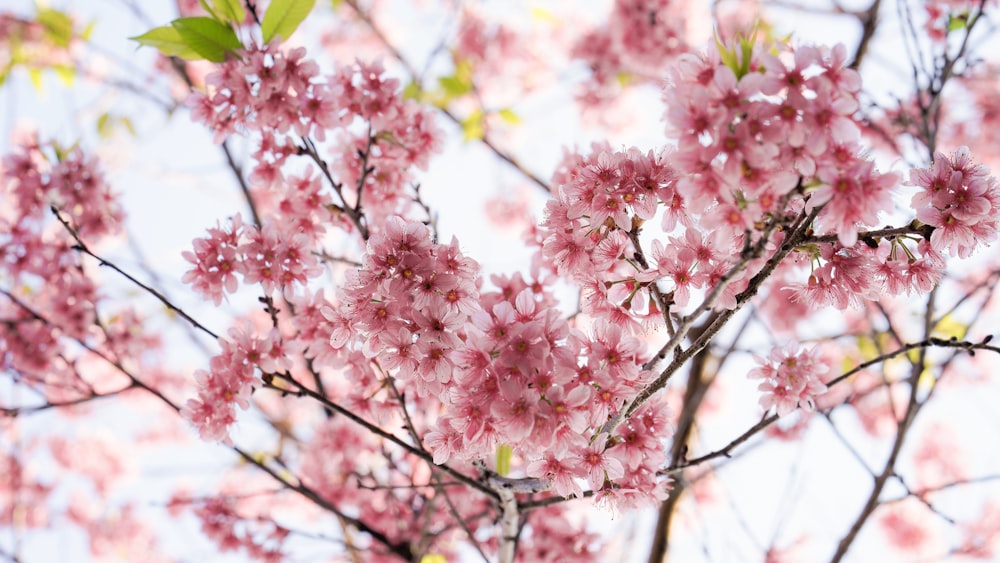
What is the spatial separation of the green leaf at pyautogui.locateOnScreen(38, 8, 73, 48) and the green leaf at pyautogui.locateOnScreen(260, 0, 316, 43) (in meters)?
3.35

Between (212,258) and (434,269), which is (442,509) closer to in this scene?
(212,258)

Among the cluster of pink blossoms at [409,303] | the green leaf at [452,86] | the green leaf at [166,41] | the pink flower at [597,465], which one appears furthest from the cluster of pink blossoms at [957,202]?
the green leaf at [452,86]

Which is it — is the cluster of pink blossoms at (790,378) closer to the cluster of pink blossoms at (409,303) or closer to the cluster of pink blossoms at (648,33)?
the cluster of pink blossoms at (409,303)

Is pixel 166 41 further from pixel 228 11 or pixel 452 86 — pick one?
pixel 452 86

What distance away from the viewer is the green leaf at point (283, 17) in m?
2.16

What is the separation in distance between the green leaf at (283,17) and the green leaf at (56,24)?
3.35 m

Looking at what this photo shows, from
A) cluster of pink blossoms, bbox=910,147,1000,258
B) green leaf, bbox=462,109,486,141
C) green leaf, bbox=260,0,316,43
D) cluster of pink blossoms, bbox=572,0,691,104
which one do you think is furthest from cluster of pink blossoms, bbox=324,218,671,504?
cluster of pink blossoms, bbox=572,0,691,104

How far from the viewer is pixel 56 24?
4.64 meters

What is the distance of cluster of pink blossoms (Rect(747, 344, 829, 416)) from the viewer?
5.99 ft

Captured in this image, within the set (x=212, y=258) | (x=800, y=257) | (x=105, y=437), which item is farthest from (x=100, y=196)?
(x=105, y=437)

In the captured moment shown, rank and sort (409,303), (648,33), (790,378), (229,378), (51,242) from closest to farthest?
(409,303) < (790,378) < (229,378) < (51,242) < (648,33)

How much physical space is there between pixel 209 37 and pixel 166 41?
0.53ft

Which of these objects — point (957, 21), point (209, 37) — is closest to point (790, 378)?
point (209, 37)

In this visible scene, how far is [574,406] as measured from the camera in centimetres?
142
